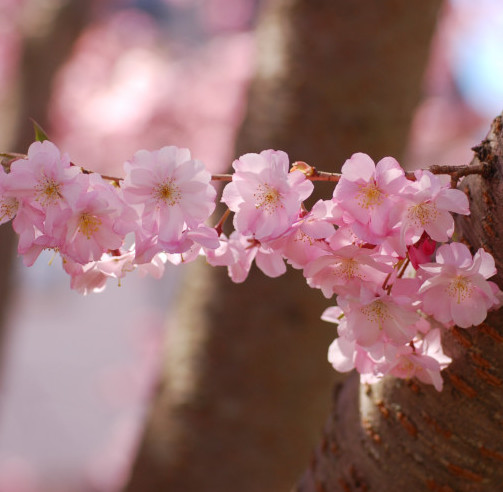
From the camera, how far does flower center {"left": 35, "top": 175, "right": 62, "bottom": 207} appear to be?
0.46 meters

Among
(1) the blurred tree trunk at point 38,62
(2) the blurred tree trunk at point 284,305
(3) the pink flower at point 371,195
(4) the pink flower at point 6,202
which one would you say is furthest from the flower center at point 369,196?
(1) the blurred tree trunk at point 38,62

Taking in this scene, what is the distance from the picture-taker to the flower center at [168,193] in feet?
1.49

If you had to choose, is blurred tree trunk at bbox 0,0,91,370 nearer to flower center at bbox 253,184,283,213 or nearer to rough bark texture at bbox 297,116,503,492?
rough bark texture at bbox 297,116,503,492

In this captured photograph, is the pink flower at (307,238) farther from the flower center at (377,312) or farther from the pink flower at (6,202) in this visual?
the pink flower at (6,202)

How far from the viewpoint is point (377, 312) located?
1.52ft

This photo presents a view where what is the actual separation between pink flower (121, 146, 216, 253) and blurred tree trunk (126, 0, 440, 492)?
0.85 meters

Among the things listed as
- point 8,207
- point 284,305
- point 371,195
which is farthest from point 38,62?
point 371,195

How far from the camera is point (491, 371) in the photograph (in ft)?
1.77

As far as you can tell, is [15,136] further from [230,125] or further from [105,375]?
[105,375]

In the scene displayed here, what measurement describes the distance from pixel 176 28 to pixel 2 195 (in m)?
6.31

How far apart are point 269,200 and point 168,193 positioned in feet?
0.23

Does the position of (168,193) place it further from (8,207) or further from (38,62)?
(38,62)

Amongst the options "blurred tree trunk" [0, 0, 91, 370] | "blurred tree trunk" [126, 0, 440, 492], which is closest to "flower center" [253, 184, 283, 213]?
"blurred tree trunk" [126, 0, 440, 492]

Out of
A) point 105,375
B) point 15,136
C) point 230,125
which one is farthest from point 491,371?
point 105,375
